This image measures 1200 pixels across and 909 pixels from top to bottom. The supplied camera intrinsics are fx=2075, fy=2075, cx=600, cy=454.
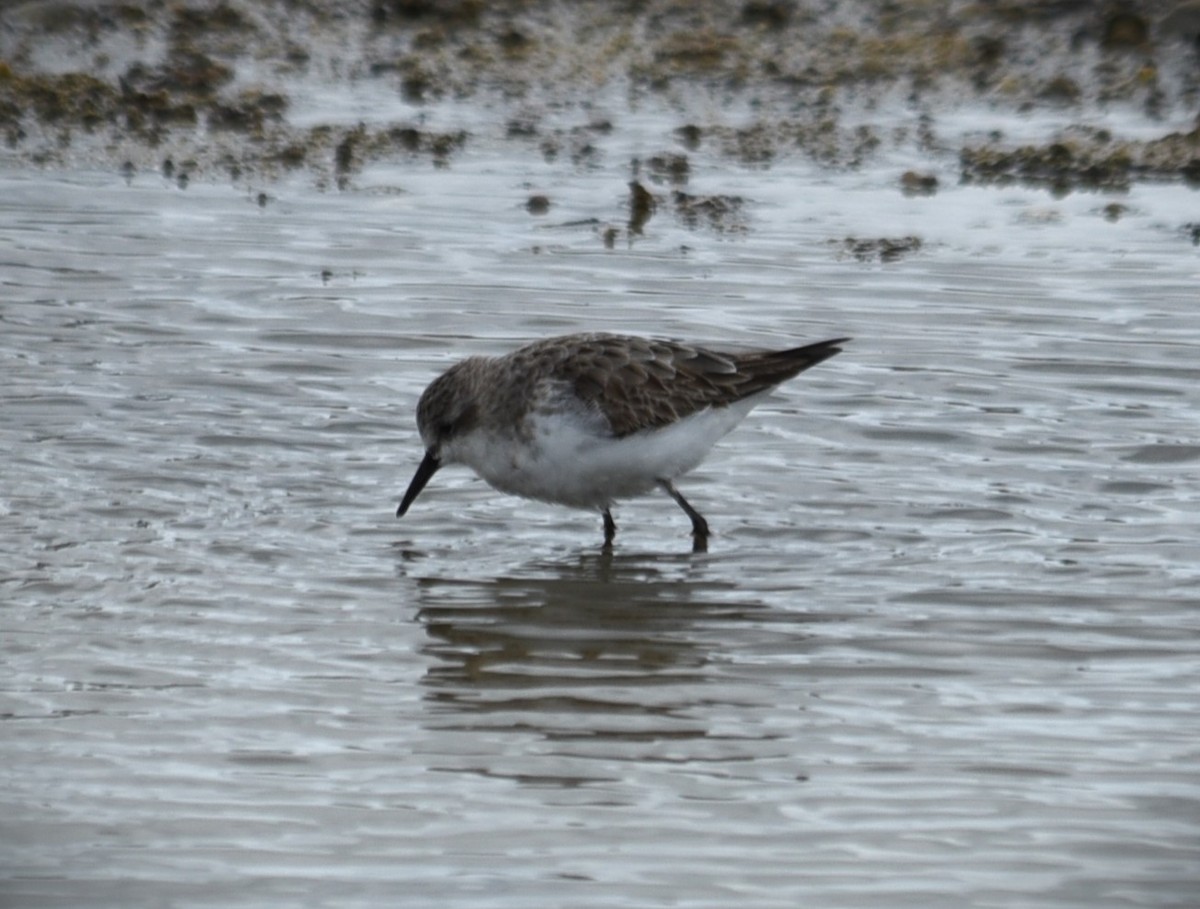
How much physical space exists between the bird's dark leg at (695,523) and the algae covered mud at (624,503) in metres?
0.07

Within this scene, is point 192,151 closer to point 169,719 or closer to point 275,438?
point 275,438

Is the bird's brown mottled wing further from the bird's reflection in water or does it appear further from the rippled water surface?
the bird's reflection in water

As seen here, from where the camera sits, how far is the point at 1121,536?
769 centimetres

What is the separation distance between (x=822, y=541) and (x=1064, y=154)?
6.36 metres

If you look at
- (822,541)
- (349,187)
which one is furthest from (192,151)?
(822,541)

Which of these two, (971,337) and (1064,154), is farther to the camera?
(1064,154)

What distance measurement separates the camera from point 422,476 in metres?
8.12

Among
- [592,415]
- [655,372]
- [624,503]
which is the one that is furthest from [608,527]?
[624,503]

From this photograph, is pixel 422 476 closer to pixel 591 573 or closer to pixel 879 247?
pixel 591 573

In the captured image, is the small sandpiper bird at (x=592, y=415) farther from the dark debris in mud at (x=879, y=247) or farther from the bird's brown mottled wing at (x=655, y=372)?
the dark debris in mud at (x=879, y=247)

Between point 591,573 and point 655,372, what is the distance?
39.3 inches

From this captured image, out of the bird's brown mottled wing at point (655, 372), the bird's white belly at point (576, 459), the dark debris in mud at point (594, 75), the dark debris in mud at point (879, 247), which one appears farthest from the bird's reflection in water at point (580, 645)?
the dark debris in mud at point (594, 75)

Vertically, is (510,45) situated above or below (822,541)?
above

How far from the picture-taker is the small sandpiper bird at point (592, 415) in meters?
7.97
